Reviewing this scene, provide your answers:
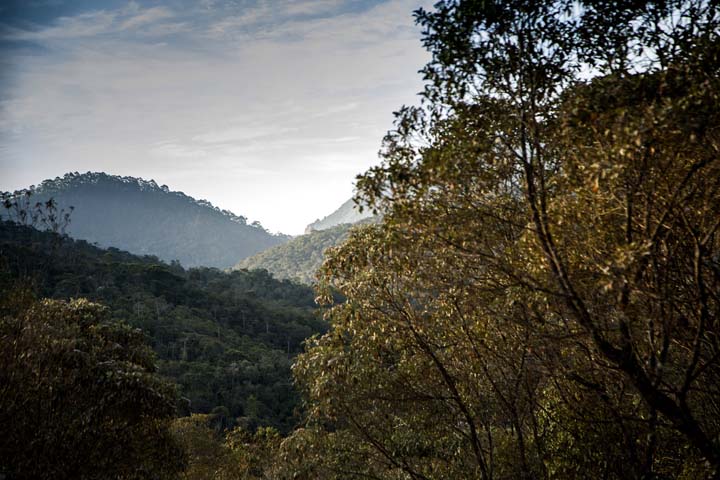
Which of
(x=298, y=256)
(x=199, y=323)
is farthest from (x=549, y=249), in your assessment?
(x=298, y=256)

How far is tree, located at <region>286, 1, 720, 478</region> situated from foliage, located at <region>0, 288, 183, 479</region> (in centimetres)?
368

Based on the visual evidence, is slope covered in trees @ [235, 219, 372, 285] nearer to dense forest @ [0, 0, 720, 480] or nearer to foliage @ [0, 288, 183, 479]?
foliage @ [0, 288, 183, 479]

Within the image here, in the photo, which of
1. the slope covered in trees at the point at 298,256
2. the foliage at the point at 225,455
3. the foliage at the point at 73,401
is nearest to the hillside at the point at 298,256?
the slope covered in trees at the point at 298,256

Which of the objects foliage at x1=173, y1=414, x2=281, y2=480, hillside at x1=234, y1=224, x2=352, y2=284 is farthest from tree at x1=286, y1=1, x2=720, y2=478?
hillside at x1=234, y1=224, x2=352, y2=284

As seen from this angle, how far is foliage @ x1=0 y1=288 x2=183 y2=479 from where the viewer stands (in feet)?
21.9

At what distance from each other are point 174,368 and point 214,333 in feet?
41.8

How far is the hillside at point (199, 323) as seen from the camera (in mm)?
38125

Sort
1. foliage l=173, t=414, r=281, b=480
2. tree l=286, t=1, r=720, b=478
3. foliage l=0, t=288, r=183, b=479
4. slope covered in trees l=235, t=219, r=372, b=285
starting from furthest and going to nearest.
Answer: slope covered in trees l=235, t=219, r=372, b=285
foliage l=173, t=414, r=281, b=480
foliage l=0, t=288, r=183, b=479
tree l=286, t=1, r=720, b=478

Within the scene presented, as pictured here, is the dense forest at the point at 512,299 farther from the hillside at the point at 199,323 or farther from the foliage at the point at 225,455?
the hillside at the point at 199,323

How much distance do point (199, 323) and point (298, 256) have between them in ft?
279

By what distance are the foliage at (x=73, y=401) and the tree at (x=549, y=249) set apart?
3.68 meters

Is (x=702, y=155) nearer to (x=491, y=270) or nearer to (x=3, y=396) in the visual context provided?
(x=491, y=270)

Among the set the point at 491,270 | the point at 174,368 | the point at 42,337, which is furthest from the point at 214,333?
the point at 491,270

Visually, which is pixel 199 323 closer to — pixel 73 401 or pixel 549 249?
pixel 73 401
